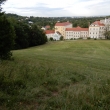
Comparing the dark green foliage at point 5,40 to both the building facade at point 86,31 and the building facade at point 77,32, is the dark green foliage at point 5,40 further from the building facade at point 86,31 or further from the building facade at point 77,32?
the building facade at point 77,32

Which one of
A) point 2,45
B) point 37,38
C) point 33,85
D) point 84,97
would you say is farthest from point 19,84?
point 37,38

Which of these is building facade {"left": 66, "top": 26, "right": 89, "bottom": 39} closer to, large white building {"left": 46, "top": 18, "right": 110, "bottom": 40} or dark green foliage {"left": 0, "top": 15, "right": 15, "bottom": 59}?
large white building {"left": 46, "top": 18, "right": 110, "bottom": 40}

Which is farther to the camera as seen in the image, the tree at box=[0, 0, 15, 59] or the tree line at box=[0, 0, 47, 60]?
the tree line at box=[0, 0, 47, 60]

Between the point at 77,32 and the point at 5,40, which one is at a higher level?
the point at 5,40

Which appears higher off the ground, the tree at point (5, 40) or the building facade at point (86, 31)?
the tree at point (5, 40)

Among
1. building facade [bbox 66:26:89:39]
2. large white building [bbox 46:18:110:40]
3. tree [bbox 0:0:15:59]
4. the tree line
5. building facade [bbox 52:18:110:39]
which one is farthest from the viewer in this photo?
building facade [bbox 66:26:89:39]

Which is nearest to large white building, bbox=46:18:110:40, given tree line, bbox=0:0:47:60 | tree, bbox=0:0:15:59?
tree line, bbox=0:0:47:60

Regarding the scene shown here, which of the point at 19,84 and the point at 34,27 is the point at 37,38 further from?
the point at 19,84

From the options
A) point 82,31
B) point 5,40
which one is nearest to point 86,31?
point 82,31

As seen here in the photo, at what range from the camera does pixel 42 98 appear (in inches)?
206

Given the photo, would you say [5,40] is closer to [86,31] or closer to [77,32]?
[86,31]

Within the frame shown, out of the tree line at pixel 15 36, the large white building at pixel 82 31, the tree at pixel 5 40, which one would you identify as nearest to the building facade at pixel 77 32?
the large white building at pixel 82 31

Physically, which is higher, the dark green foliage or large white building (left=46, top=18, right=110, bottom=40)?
the dark green foliage

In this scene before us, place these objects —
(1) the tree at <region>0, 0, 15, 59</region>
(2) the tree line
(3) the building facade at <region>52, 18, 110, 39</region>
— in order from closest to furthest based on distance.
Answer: (1) the tree at <region>0, 0, 15, 59</region>
(2) the tree line
(3) the building facade at <region>52, 18, 110, 39</region>
